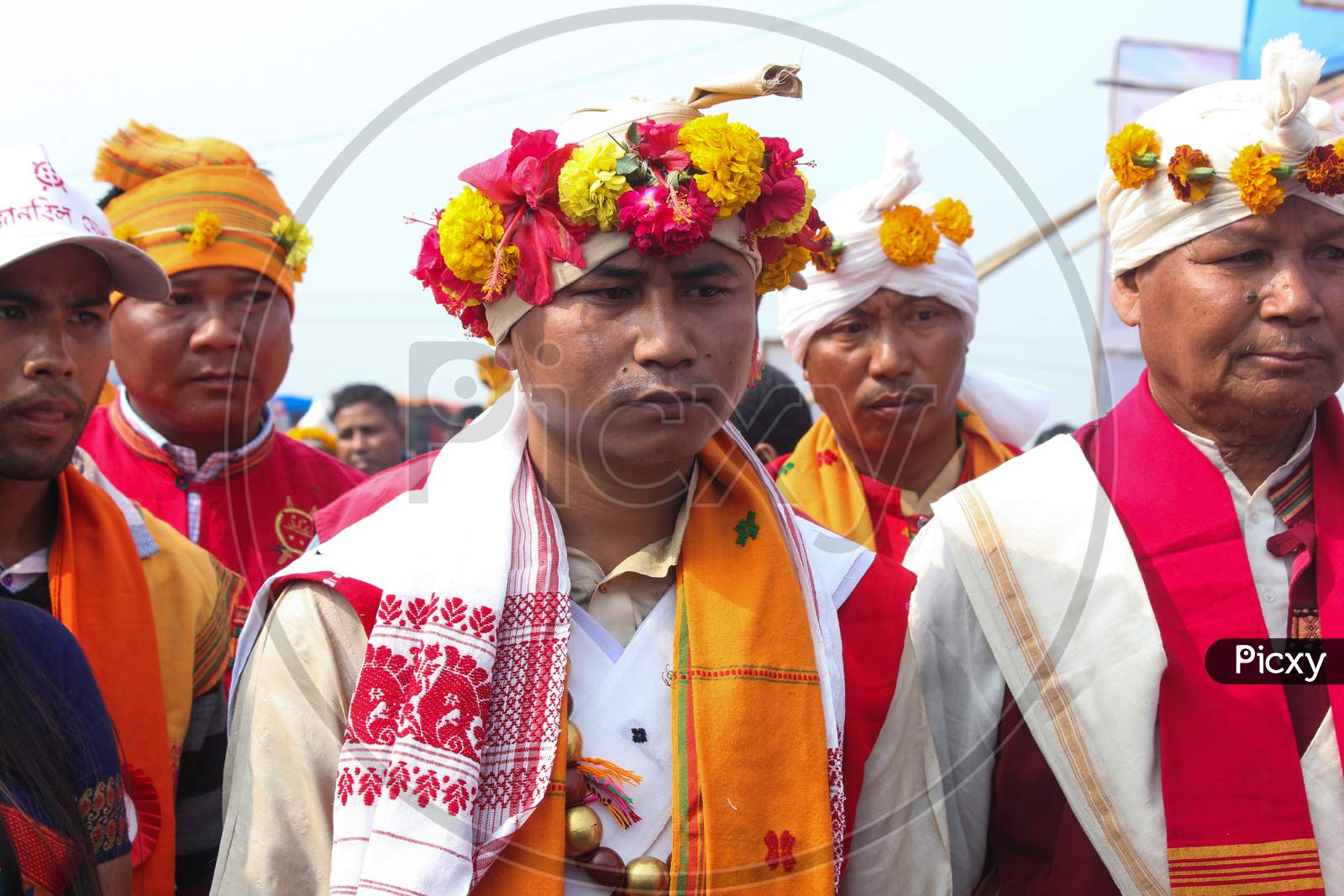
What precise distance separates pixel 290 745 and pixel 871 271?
343 cm

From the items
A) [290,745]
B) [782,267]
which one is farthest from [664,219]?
[290,745]

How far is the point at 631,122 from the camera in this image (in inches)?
112

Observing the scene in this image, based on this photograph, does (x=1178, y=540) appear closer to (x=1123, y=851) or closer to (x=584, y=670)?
(x=1123, y=851)

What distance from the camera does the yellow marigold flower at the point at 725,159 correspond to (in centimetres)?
271

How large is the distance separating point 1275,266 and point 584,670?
77.1 inches

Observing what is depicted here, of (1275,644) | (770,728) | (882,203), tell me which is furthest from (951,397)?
(770,728)

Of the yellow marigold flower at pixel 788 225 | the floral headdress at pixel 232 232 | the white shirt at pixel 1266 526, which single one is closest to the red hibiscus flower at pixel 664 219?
the yellow marigold flower at pixel 788 225

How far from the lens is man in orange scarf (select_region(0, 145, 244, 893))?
10.8 feet

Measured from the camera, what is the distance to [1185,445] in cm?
336

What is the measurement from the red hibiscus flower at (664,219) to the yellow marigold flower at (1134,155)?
1.32 m

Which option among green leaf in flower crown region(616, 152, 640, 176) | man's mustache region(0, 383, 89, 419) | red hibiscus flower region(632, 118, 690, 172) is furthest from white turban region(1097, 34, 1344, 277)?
man's mustache region(0, 383, 89, 419)

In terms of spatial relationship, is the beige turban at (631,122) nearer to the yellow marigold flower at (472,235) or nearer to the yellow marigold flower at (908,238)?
the yellow marigold flower at (472,235)

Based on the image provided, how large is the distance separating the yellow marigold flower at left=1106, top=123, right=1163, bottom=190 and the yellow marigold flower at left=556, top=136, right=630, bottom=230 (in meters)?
1.45

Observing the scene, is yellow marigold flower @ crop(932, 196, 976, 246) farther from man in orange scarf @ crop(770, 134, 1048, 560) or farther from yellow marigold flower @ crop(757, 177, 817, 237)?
yellow marigold flower @ crop(757, 177, 817, 237)
